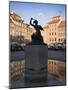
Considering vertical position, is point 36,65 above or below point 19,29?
below

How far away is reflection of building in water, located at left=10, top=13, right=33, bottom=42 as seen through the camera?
2.97 meters

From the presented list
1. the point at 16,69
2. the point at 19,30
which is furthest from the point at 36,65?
the point at 19,30

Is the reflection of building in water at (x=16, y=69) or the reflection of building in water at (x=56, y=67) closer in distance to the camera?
the reflection of building in water at (x=16, y=69)

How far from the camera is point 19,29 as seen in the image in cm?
299

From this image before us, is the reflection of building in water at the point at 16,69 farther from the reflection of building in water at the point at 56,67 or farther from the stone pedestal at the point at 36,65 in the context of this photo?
the reflection of building in water at the point at 56,67

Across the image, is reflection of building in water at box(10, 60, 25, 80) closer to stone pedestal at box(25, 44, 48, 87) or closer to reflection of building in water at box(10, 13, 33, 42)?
stone pedestal at box(25, 44, 48, 87)

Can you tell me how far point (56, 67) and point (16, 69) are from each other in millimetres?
583

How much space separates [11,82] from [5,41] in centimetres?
57

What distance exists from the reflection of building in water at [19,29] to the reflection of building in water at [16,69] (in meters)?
0.32

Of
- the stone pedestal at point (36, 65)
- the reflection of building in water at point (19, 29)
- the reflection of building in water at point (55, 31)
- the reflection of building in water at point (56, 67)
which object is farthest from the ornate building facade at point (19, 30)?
the reflection of building in water at point (56, 67)

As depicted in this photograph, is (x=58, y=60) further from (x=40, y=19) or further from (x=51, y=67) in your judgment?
(x=40, y=19)

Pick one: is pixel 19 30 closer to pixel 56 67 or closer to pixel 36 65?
pixel 36 65

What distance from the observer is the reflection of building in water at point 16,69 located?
297cm

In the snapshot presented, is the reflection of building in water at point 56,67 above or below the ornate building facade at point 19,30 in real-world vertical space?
below
